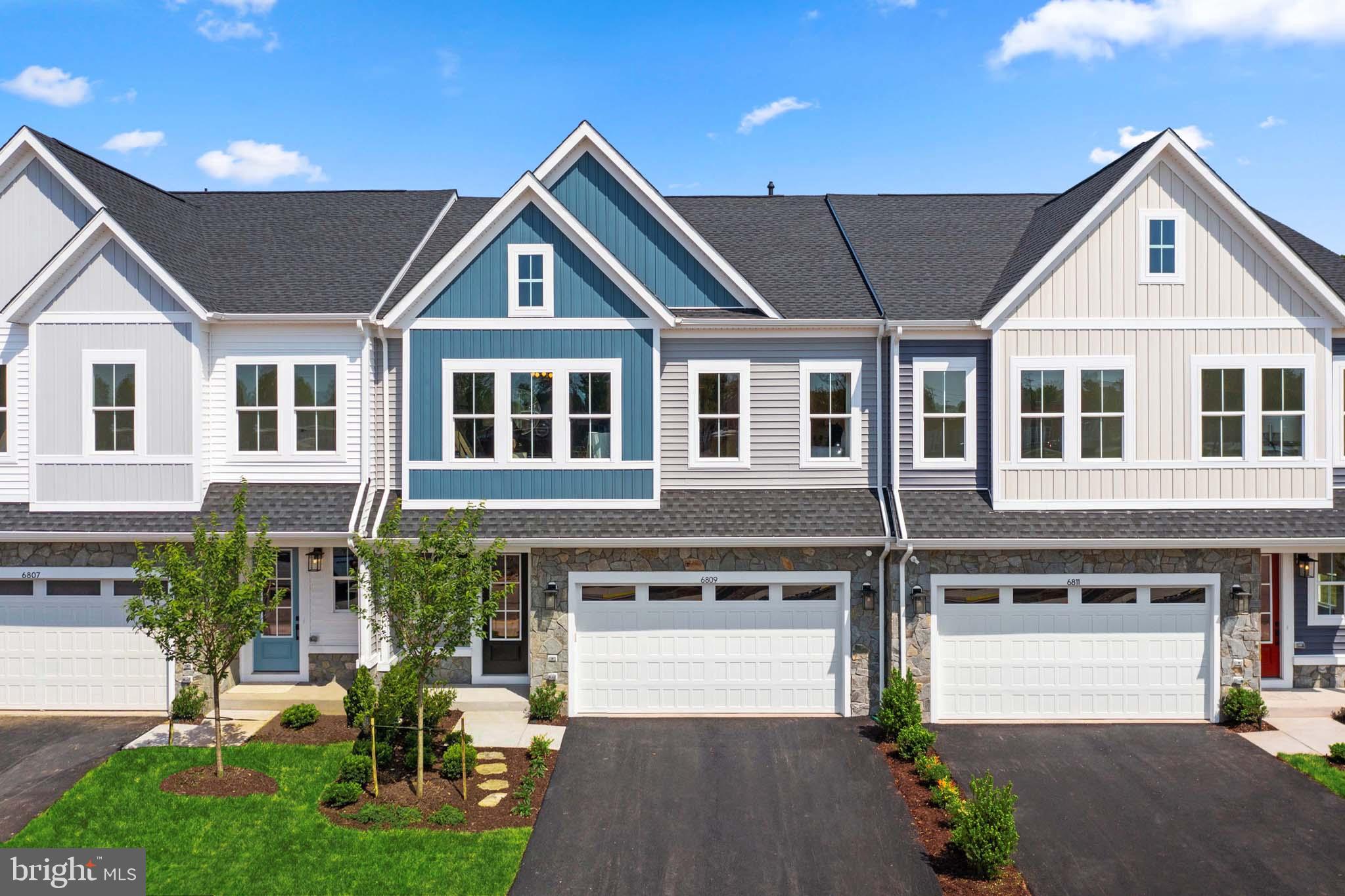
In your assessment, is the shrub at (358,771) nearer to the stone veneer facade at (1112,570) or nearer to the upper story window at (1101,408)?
the stone veneer facade at (1112,570)

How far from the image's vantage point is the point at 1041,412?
1426 centimetres

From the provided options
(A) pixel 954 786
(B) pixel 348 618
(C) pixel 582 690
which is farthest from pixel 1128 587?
(B) pixel 348 618

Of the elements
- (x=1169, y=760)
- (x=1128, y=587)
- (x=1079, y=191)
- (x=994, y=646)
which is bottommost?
(x=1169, y=760)

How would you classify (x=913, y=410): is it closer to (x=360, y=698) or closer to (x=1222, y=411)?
(x=1222, y=411)

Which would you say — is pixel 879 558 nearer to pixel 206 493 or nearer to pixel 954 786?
pixel 954 786

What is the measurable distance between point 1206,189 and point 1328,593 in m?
7.54

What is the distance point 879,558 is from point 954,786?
12.3 ft

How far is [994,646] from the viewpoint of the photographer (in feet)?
46.1

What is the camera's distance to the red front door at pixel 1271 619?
50.5 ft

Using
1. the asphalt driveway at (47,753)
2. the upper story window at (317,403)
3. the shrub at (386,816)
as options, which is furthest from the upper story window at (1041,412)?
the asphalt driveway at (47,753)

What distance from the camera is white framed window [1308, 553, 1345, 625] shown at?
1527cm

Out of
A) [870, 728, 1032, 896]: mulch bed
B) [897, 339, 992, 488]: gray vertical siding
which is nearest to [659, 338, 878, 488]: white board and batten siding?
[897, 339, 992, 488]: gray vertical siding

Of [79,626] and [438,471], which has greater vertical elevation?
[438,471]

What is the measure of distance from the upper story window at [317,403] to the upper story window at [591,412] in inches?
160
